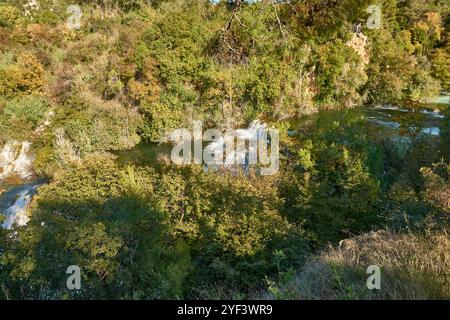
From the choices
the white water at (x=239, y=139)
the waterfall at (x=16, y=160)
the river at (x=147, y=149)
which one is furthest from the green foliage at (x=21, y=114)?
the white water at (x=239, y=139)

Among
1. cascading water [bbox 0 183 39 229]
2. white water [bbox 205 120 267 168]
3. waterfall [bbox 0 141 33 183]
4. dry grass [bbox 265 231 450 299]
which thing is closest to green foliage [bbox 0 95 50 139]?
waterfall [bbox 0 141 33 183]

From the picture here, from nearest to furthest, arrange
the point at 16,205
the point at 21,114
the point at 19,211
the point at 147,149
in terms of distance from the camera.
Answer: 1. the point at 19,211
2. the point at 16,205
3. the point at 147,149
4. the point at 21,114

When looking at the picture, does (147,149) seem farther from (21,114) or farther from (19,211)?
(19,211)

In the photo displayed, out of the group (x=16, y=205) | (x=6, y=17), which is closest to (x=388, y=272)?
(x=16, y=205)

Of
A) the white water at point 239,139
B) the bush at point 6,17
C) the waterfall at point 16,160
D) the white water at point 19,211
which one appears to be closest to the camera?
the white water at point 19,211

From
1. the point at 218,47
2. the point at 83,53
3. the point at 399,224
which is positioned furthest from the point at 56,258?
the point at 83,53

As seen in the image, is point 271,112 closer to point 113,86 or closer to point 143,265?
point 113,86

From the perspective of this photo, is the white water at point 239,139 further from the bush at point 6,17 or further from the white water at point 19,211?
the bush at point 6,17
